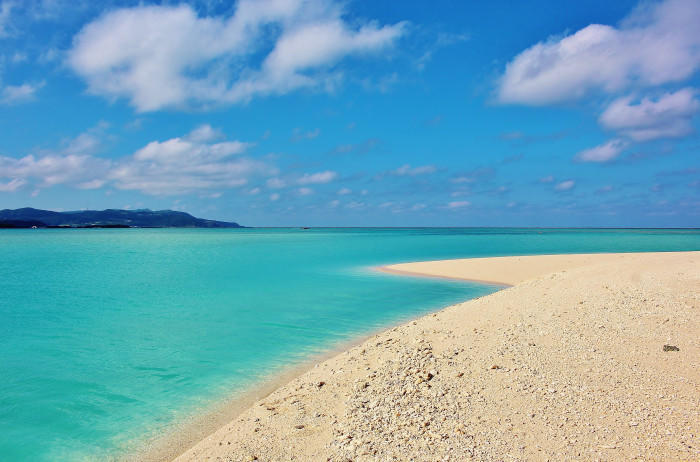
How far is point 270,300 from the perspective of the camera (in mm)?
18641

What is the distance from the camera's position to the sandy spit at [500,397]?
15.8ft

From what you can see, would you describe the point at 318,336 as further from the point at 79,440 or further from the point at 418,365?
the point at 79,440

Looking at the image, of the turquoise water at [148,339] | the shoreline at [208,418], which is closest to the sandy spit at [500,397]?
the shoreline at [208,418]

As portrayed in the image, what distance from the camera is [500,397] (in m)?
5.95

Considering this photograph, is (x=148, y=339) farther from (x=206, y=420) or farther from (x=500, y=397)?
(x=500, y=397)

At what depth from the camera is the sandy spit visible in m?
4.81

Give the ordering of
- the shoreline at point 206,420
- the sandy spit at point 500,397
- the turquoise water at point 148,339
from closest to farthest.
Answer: the sandy spit at point 500,397 < the shoreline at point 206,420 < the turquoise water at point 148,339

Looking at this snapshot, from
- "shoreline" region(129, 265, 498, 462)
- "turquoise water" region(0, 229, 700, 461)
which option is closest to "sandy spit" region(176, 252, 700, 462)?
"shoreline" region(129, 265, 498, 462)

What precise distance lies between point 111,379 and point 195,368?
1.82 m

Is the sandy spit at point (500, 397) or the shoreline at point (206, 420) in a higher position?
the sandy spit at point (500, 397)

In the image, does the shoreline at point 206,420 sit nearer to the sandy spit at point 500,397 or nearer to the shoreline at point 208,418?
the shoreline at point 208,418

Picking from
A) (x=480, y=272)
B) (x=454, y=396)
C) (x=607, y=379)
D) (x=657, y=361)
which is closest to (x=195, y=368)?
(x=454, y=396)

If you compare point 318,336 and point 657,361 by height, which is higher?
point 657,361

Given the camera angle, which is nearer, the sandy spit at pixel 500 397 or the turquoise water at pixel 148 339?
the sandy spit at pixel 500 397
